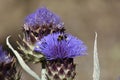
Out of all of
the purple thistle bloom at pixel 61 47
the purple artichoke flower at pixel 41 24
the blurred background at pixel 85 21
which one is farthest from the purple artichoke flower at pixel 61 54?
the blurred background at pixel 85 21

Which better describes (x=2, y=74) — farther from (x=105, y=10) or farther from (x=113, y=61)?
(x=105, y=10)

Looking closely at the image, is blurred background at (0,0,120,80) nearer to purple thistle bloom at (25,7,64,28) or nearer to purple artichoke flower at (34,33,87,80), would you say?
purple thistle bloom at (25,7,64,28)

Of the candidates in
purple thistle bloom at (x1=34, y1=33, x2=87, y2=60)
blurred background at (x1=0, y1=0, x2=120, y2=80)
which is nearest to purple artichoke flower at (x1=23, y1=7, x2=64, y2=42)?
purple thistle bloom at (x1=34, y1=33, x2=87, y2=60)

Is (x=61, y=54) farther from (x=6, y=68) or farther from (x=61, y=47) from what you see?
(x=6, y=68)

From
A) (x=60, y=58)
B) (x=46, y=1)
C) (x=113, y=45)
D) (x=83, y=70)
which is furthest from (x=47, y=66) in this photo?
(x=46, y=1)

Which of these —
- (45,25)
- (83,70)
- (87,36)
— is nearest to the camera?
(45,25)

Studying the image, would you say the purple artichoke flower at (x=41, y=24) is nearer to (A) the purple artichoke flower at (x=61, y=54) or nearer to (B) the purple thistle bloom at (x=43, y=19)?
(B) the purple thistle bloom at (x=43, y=19)

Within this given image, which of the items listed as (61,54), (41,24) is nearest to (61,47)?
(61,54)

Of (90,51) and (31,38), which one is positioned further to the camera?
(90,51)
